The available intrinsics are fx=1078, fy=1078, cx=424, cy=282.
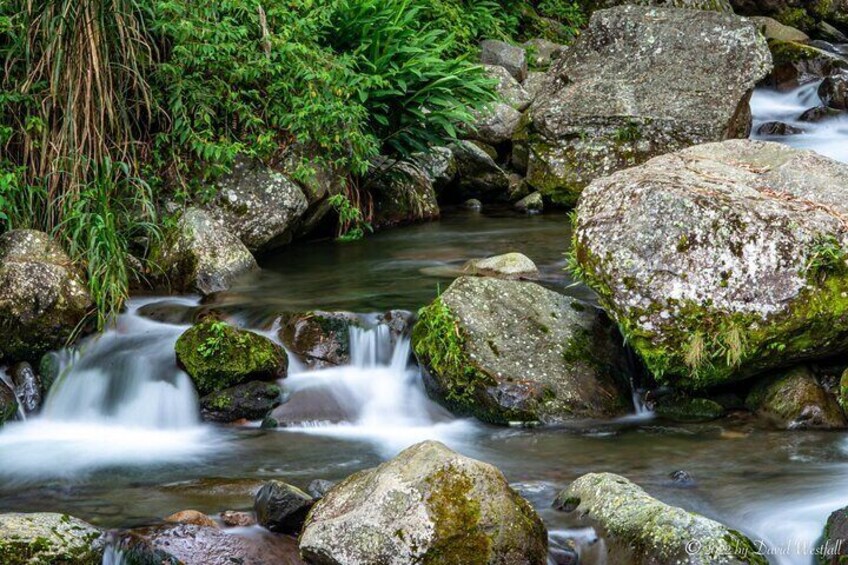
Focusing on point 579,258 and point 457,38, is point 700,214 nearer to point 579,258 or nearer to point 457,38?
point 579,258

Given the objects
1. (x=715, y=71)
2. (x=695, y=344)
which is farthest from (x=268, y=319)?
(x=715, y=71)

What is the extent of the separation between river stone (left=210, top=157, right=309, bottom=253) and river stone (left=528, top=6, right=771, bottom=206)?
3.56 meters

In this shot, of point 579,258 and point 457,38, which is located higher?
point 457,38

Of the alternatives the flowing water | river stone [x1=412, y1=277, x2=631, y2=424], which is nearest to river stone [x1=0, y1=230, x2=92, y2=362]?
the flowing water

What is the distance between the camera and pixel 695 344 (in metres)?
6.06

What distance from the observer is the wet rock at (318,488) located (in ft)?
→ 16.3

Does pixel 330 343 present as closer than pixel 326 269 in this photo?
Yes

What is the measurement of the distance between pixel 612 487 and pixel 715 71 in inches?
320

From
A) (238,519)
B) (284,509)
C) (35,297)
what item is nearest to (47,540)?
(238,519)

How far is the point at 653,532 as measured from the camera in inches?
173

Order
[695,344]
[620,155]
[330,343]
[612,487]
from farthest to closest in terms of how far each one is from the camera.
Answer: [620,155], [330,343], [695,344], [612,487]

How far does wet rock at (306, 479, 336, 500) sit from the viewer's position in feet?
16.3

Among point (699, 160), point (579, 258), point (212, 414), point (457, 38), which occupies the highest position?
point (457, 38)

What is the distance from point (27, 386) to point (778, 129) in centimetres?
971
